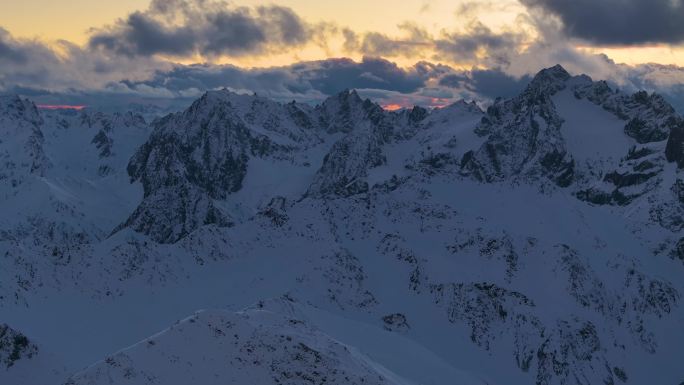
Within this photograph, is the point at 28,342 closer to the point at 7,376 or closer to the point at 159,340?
the point at 7,376

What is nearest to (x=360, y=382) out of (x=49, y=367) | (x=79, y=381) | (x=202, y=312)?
(x=202, y=312)

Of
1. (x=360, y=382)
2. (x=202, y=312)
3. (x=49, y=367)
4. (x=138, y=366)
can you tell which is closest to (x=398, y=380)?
(x=360, y=382)

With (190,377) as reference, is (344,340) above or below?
below

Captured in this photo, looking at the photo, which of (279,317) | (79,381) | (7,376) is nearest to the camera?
(79,381)

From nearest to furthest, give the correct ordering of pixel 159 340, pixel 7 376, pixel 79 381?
pixel 79 381, pixel 159 340, pixel 7 376

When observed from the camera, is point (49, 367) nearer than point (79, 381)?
No

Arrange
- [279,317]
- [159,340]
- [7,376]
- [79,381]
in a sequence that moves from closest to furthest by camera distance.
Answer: [79,381] → [159,340] → [279,317] → [7,376]

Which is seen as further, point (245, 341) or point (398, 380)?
point (398, 380)

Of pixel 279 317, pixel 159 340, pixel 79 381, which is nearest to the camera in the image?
pixel 79 381

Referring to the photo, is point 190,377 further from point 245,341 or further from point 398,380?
point 398,380
